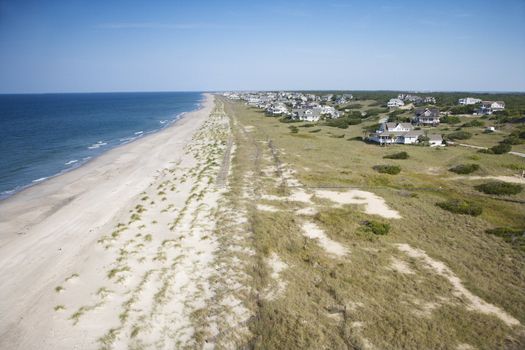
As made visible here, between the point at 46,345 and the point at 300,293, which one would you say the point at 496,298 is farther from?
the point at 46,345

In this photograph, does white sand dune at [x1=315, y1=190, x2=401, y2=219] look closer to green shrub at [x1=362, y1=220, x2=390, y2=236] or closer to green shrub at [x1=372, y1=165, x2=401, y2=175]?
green shrub at [x1=362, y1=220, x2=390, y2=236]

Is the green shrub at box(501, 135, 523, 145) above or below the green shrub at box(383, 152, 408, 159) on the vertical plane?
above

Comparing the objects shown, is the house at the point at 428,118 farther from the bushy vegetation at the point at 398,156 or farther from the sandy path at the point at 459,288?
the sandy path at the point at 459,288

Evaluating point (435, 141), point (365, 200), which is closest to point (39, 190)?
point (365, 200)

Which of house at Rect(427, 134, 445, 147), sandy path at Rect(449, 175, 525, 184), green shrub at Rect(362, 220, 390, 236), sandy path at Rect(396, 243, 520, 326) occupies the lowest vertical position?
sandy path at Rect(396, 243, 520, 326)

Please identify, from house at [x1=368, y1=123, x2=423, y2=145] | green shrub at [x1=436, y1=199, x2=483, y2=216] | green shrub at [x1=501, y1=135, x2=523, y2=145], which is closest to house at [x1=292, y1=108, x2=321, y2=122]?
house at [x1=368, y1=123, x2=423, y2=145]

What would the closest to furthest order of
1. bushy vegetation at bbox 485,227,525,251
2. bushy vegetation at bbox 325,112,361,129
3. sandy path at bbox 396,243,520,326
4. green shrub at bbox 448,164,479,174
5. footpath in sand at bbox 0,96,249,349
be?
footpath in sand at bbox 0,96,249,349, sandy path at bbox 396,243,520,326, bushy vegetation at bbox 485,227,525,251, green shrub at bbox 448,164,479,174, bushy vegetation at bbox 325,112,361,129

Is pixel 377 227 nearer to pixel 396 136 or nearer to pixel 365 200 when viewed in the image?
pixel 365 200
